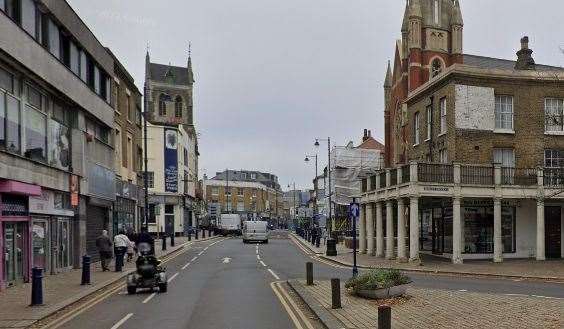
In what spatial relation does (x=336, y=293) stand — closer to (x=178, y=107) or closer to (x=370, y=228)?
(x=370, y=228)

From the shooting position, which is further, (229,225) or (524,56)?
(229,225)

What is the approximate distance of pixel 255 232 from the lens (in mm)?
55781

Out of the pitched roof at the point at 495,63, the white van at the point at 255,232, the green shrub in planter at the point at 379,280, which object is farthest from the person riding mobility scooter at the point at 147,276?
the white van at the point at 255,232

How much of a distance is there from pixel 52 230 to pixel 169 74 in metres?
79.1

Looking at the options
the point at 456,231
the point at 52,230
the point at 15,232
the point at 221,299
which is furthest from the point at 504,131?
the point at 15,232

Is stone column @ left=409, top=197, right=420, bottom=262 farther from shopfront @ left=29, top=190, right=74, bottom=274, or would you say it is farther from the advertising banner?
the advertising banner

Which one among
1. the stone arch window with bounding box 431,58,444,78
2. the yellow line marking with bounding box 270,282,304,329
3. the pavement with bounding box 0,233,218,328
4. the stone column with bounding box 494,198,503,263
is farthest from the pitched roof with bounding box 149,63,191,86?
the yellow line marking with bounding box 270,282,304,329

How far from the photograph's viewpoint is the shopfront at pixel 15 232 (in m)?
19.1

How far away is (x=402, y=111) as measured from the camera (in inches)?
2232

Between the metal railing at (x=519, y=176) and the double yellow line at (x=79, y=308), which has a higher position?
the metal railing at (x=519, y=176)

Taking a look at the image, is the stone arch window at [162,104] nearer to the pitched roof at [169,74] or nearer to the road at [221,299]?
the pitched roof at [169,74]

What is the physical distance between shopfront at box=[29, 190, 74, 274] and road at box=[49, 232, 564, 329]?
189 inches

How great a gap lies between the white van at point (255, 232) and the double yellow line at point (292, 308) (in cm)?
3596

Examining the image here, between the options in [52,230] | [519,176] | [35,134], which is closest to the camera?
[35,134]
